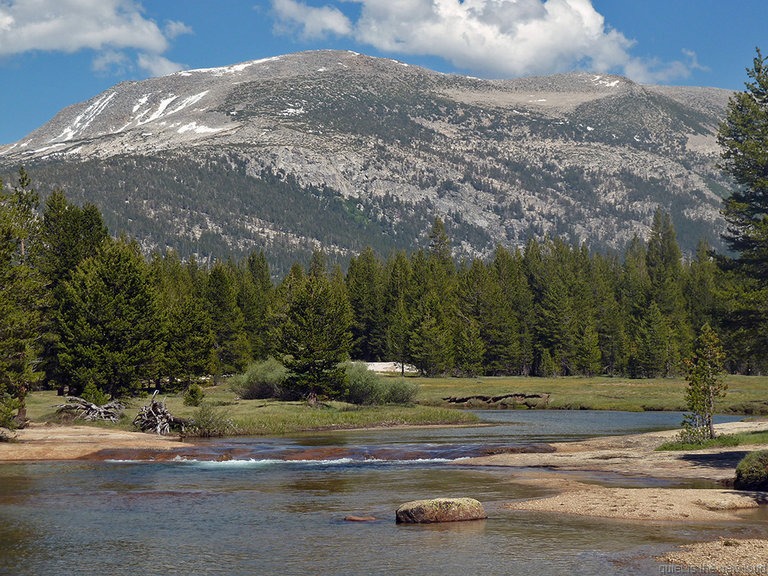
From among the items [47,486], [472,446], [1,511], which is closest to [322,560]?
[1,511]

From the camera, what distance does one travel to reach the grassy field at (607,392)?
8756 cm

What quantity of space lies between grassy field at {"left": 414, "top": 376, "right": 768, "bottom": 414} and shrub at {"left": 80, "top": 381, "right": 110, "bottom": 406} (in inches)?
1585

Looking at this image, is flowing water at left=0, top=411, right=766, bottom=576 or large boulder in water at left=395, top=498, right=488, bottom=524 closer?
flowing water at left=0, top=411, right=766, bottom=576

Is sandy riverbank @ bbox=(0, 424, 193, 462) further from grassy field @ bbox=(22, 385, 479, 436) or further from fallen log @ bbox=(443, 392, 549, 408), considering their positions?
fallen log @ bbox=(443, 392, 549, 408)

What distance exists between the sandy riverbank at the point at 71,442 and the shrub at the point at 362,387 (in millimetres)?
28834

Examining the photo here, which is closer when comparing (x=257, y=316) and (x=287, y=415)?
(x=287, y=415)

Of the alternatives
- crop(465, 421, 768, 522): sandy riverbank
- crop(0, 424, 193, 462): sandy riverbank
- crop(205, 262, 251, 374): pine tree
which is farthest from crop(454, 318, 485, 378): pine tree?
crop(0, 424, 193, 462): sandy riverbank

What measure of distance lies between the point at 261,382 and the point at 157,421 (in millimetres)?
27740

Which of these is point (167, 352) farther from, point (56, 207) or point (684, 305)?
point (684, 305)

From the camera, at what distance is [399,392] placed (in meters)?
87.2

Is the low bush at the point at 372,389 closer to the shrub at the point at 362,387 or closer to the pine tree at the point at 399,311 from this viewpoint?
the shrub at the point at 362,387

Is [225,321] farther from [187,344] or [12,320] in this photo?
[12,320]

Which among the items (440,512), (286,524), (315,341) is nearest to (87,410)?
(315,341)

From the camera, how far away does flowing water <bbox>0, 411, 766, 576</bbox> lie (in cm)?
2216
